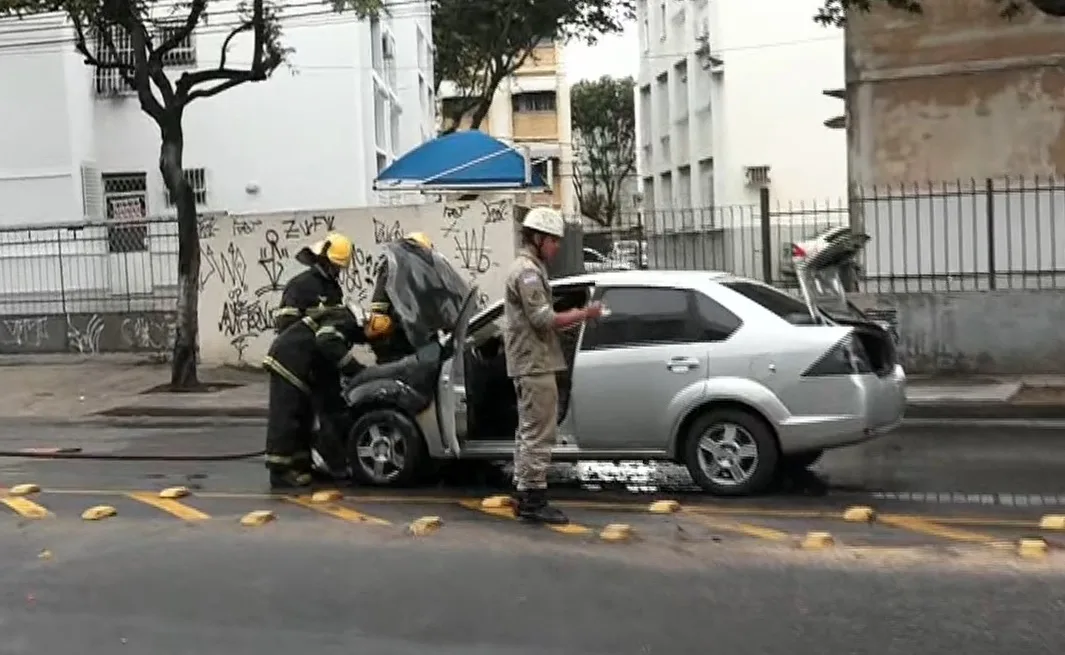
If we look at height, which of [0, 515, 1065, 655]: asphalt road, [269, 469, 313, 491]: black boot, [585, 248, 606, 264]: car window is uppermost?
[585, 248, 606, 264]: car window

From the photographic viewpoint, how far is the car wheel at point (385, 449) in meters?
8.62

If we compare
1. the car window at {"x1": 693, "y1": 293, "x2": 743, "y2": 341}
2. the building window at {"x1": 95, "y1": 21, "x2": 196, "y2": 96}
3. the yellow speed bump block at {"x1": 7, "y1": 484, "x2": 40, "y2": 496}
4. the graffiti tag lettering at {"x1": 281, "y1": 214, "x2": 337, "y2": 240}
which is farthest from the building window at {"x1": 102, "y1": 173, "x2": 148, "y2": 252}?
the car window at {"x1": 693, "y1": 293, "x2": 743, "y2": 341}

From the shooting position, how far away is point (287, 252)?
16.8 metres

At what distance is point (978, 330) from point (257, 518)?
966cm

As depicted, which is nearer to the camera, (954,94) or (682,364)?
(682,364)

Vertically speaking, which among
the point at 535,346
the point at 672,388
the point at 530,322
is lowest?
the point at 672,388

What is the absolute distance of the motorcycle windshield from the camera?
8.69 metres

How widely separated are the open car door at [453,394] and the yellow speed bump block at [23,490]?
10.1ft

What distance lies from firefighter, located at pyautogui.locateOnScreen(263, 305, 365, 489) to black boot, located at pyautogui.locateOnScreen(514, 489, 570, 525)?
1990 mm

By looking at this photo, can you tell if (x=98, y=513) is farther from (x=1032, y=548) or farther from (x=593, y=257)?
(x=593, y=257)

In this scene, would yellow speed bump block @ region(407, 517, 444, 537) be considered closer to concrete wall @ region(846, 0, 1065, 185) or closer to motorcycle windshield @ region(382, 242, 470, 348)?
motorcycle windshield @ region(382, 242, 470, 348)

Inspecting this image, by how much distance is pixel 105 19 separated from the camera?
15180 millimetres

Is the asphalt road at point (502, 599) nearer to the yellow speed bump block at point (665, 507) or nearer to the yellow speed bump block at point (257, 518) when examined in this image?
the yellow speed bump block at point (257, 518)

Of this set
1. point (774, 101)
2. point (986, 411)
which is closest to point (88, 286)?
point (986, 411)
